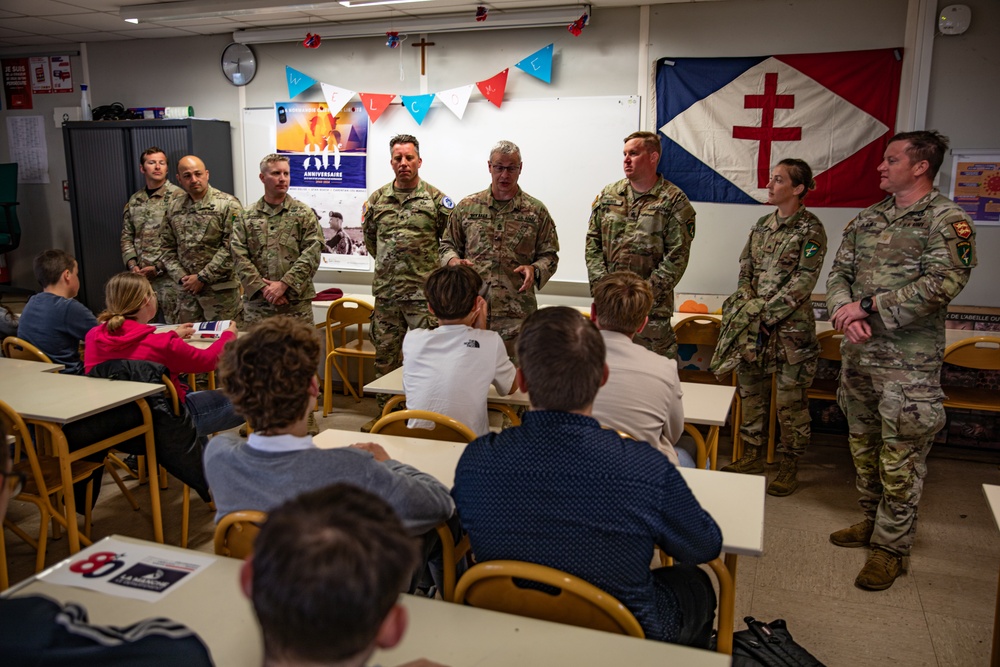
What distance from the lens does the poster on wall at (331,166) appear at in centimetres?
558

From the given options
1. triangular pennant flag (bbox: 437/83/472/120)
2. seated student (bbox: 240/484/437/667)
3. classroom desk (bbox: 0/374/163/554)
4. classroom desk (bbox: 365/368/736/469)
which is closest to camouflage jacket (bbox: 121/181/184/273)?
triangular pennant flag (bbox: 437/83/472/120)

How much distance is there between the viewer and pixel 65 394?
2775 mm

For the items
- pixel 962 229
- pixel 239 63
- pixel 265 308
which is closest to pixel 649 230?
pixel 962 229

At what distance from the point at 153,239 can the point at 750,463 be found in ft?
13.6

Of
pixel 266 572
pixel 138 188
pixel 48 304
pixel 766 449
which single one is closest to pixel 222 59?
pixel 138 188

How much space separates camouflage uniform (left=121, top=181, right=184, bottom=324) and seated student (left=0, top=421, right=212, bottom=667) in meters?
4.54

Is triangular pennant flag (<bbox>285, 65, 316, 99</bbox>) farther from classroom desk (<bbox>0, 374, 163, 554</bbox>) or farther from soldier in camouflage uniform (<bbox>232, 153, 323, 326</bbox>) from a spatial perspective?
classroom desk (<bbox>0, 374, 163, 554</bbox>)

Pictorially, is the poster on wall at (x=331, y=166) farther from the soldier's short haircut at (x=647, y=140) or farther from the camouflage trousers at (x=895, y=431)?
the camouflage trousers at (x=895, y=431)

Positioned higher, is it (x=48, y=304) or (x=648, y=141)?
(x=648, y=141)

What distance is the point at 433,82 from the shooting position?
17.4ft

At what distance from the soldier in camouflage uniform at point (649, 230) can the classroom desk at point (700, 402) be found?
0.99 meters

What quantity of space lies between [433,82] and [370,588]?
4980mm

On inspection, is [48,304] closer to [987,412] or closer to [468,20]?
[468,20]

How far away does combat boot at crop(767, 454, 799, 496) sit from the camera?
374 centimetres
